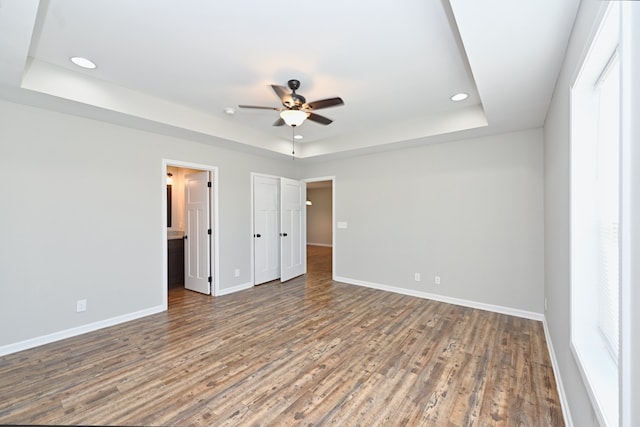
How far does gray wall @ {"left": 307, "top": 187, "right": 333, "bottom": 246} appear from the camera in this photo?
11.0 meters

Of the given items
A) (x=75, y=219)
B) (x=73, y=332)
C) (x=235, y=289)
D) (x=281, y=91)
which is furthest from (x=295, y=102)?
(x=73, y=332)

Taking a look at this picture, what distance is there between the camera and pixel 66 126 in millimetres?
3135

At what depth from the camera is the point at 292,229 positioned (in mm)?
5855

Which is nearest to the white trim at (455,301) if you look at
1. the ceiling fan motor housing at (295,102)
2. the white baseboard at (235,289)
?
the white baseboard at (235,289)

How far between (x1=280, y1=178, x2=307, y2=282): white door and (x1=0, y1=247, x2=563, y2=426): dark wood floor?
191 cm

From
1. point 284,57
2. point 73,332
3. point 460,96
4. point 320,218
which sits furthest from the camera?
point 320,218

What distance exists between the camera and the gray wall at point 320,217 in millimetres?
10981

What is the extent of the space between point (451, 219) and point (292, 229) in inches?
121

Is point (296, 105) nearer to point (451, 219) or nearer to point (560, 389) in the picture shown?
point (451, 219)

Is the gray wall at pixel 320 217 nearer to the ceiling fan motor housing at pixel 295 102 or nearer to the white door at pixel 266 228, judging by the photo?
the white door at pixel 266 228

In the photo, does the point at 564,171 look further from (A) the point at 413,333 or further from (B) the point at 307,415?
(B) the point at 307,415

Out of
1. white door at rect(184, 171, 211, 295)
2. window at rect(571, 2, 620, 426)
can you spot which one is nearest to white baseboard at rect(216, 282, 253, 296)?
white door at rect(184, 171, 211, 295)

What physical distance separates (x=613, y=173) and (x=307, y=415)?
2388 mm

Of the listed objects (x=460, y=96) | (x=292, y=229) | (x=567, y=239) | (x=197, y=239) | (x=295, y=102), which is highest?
(x=460, y=96)
